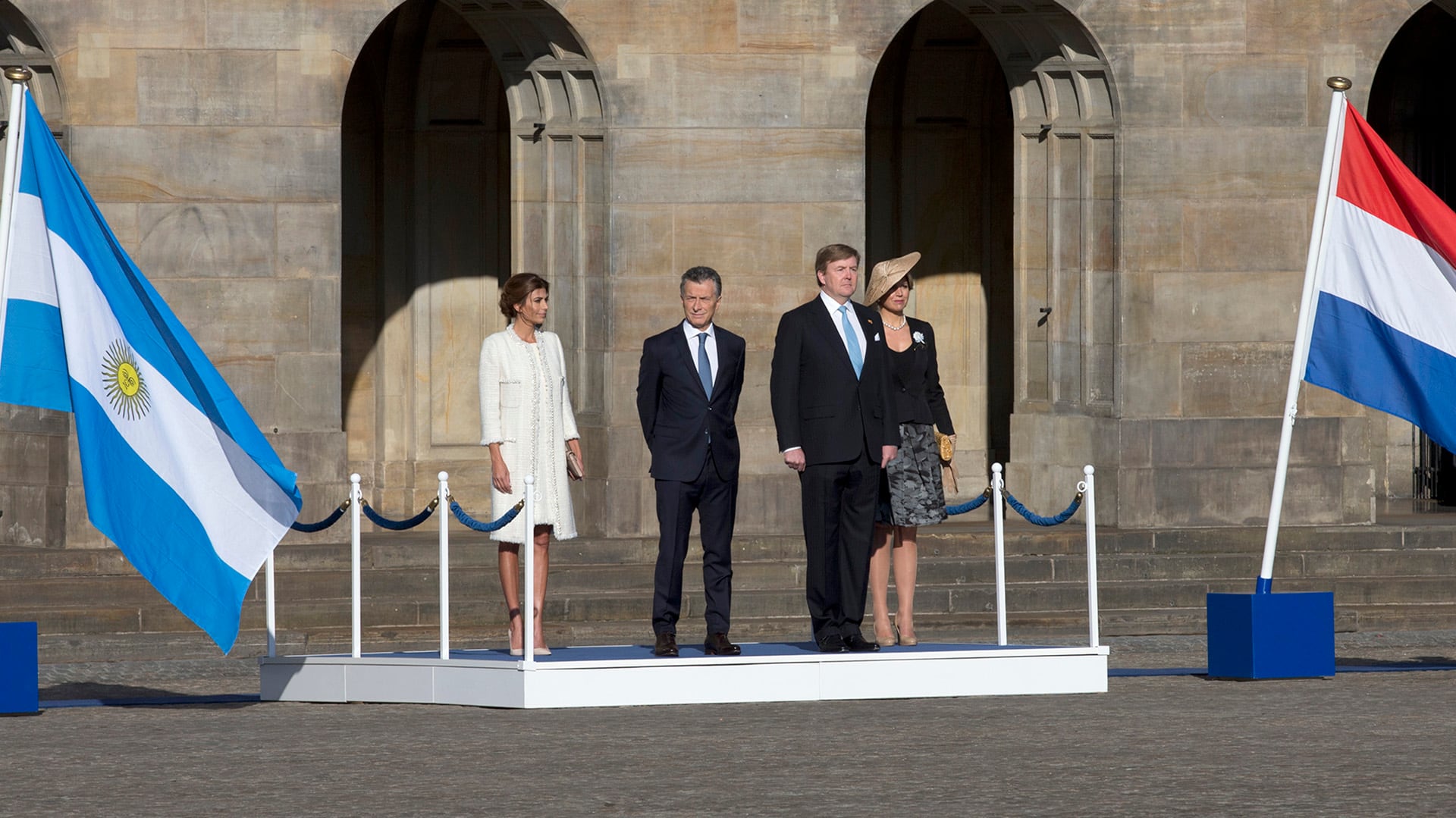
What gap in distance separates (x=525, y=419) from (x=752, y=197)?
18.8ft

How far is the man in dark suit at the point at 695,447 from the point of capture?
11109mm

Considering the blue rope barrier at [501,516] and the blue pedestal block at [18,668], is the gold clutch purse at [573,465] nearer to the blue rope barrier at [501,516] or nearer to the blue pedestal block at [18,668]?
the blue rope barrier at [501,516]

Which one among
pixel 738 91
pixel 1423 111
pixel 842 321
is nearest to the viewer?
pixel 842 321

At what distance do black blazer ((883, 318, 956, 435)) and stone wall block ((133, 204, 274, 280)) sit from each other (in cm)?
587

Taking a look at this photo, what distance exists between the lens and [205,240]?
1592 centimetres

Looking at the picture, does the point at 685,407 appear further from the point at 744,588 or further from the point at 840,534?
the point at 744,588

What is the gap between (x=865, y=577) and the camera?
11312 mm

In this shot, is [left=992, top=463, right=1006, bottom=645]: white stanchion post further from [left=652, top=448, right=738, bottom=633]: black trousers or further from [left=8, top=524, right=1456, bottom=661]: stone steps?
[left=8, top=524, right=1456, bottom=661]: stone steps

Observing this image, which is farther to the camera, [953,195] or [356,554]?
[953,195]

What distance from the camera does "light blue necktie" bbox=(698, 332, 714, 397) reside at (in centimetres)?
1119

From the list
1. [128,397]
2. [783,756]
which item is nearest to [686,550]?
[783,756]

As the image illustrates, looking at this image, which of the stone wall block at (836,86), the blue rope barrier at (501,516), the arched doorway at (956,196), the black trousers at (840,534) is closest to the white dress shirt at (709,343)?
the black trousers at (840,534)

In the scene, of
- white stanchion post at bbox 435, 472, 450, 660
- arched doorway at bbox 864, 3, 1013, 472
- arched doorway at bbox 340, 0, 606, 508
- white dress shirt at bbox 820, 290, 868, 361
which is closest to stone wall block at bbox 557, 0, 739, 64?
arched doorway at bbox 340, 0, 606, 508

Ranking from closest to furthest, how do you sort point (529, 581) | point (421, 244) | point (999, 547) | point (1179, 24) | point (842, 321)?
point (529, 581) < point (842, 321) < point (999, 547) < point (1179, 24) < point (421, 244)
